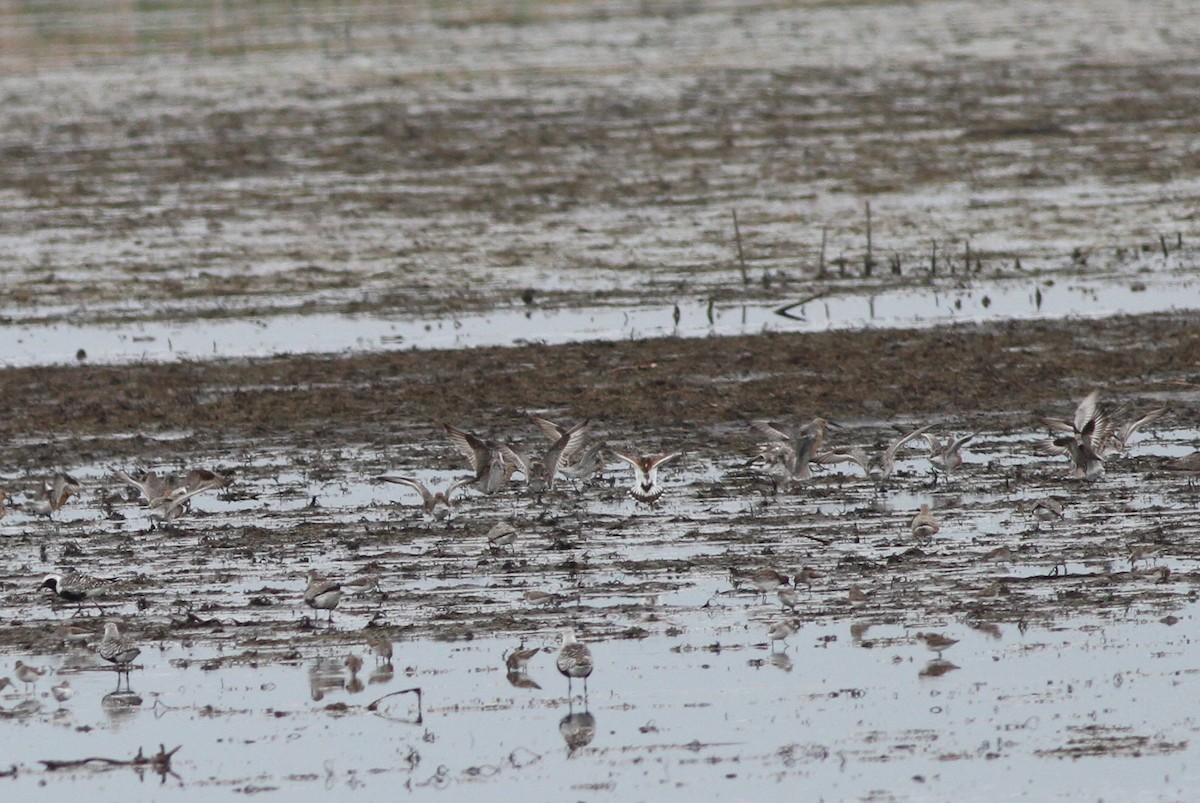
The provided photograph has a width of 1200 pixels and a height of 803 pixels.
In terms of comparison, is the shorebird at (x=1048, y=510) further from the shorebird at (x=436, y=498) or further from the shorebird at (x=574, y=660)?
the shorebird at (x=574, y=660)

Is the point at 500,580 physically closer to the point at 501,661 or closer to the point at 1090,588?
the point at 501,661

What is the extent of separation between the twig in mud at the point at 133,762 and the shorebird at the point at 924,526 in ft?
14.2

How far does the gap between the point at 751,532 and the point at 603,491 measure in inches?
61.0

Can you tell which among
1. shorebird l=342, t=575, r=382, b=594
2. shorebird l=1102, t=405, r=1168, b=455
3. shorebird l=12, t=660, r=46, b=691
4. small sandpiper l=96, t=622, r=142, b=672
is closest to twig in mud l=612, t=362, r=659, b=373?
shorebird l=1102, t=405, r=1168, b=455

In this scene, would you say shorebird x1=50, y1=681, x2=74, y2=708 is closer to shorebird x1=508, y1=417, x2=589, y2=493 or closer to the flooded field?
the flooded field

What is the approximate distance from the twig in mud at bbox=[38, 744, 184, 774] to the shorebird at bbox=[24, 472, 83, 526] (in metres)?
4.04

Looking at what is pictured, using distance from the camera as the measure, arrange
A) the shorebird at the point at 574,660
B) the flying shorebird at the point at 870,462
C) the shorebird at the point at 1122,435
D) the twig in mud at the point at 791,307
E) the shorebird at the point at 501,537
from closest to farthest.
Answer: the shorebird at the point at 574,660 < the shorebird at the point at 501,537 < the flying shorebird at the point at 870,462 < the shorebird at the point at 1122,435 < the twig in mud at the point at 791,307

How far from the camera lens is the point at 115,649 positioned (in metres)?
9.38

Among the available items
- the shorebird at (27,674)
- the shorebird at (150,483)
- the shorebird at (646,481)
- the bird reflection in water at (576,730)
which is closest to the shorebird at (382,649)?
the bird reflection in water at (576,730)

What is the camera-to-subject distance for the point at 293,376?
16438mm

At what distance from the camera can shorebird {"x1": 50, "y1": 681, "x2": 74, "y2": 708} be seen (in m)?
9.30

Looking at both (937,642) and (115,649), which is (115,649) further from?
(937,642)

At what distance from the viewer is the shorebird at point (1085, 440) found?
40.7ft

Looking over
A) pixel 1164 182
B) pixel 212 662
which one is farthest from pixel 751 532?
pixel 1164 182
